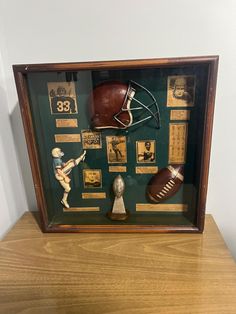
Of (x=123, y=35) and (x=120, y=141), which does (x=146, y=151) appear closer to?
(x=120, y=141)

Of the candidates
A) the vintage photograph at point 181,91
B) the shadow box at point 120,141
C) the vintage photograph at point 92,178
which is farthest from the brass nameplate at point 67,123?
the vintage photograph at point 181,91

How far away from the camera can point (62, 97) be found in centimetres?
59

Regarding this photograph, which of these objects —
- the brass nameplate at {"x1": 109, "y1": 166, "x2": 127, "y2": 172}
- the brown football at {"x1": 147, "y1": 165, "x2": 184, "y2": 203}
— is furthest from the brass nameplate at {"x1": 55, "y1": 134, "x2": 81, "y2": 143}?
the brown football at {"x1": 147, "y1": 165, "x2": 184, "y2": 203}

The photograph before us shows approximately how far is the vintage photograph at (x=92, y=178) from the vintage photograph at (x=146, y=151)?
122 mm

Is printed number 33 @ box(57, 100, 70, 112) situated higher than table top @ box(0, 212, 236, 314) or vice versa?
printed number 33 @ box(57, 100, 70, 112)

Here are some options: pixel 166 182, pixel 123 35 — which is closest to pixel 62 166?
pixel 166 182

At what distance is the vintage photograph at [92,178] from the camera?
66 centimetres

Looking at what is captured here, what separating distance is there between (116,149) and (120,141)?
3 centimetres

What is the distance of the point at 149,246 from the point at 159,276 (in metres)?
0.10

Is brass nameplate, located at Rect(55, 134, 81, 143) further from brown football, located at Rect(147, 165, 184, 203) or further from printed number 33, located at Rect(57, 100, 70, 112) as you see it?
brown football, located at Rect(147, 165, 184, 203)

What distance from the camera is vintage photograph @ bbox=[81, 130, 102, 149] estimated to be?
0.61 metres

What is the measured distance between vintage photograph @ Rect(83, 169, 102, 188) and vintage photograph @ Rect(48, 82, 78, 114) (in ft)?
0.57

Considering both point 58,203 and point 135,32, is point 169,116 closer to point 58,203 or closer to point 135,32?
point 135,32

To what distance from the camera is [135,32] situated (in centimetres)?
61
